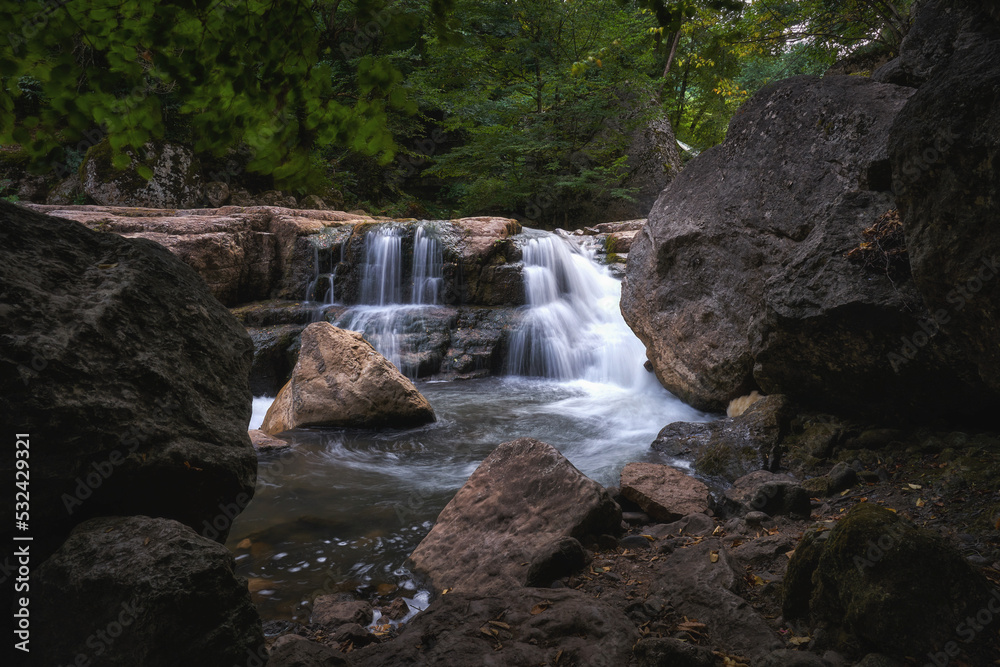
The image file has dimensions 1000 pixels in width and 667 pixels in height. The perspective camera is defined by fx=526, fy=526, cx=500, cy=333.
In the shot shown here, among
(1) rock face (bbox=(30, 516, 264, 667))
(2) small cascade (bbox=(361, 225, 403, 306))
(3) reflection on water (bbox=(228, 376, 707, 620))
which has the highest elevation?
(2) small cascade (bbox=(361, 225, 403, 306))

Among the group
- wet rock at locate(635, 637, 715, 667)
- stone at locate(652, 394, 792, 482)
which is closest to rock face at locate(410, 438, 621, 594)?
wet rock at locate(635, 637, 715, 667)

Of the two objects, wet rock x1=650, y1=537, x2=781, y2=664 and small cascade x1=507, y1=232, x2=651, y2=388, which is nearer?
wet rock x1=650, y1=537, x2=781, y2=664

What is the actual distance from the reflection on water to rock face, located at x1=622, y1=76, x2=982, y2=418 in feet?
4.04

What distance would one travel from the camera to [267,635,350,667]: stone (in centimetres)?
205

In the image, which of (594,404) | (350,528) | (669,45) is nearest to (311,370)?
(350,528)

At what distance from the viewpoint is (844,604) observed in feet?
6.68

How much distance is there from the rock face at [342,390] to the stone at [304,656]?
15.7 ft

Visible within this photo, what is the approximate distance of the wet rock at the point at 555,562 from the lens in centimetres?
309

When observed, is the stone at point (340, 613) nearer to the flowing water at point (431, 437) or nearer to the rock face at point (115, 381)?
the flowing water at point (431, 437)

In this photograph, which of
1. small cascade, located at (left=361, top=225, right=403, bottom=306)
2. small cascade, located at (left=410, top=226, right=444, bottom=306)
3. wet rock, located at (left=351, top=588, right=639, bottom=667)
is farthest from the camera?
small cascade, located at (left=361, top=225, right=403, bottom=306)

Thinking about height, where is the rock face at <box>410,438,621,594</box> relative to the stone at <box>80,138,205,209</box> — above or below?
below

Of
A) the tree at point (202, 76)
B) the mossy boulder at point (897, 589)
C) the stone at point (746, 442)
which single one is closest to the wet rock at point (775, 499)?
the stone at point (746, 442)

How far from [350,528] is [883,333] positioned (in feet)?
14.9

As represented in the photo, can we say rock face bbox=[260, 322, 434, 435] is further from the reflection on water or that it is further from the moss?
the moss
